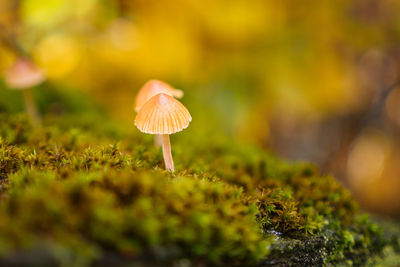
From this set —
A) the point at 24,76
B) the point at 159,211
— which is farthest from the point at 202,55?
the point at 159,211

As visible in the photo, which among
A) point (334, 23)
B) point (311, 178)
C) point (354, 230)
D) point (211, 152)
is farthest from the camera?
point (334, 23)

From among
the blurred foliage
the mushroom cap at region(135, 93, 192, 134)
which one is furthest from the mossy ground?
the blurred foliage

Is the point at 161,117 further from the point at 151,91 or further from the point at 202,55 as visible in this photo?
the point at 202,55

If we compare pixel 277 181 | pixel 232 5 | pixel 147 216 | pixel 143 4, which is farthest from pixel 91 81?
pixel 147 216

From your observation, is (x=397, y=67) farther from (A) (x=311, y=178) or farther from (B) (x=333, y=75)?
(A) (x=311, y=178)

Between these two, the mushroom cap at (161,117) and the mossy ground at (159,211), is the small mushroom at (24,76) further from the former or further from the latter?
the mushroom cap at (161,117)

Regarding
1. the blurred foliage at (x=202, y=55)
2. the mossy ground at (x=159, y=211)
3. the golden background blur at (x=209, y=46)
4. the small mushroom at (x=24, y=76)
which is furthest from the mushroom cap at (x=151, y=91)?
the golden background blur at (x=209, y=46)

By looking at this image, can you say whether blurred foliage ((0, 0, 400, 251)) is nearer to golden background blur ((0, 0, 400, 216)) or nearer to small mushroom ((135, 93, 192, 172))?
golden background blur ((0, 0, 400, 216))
